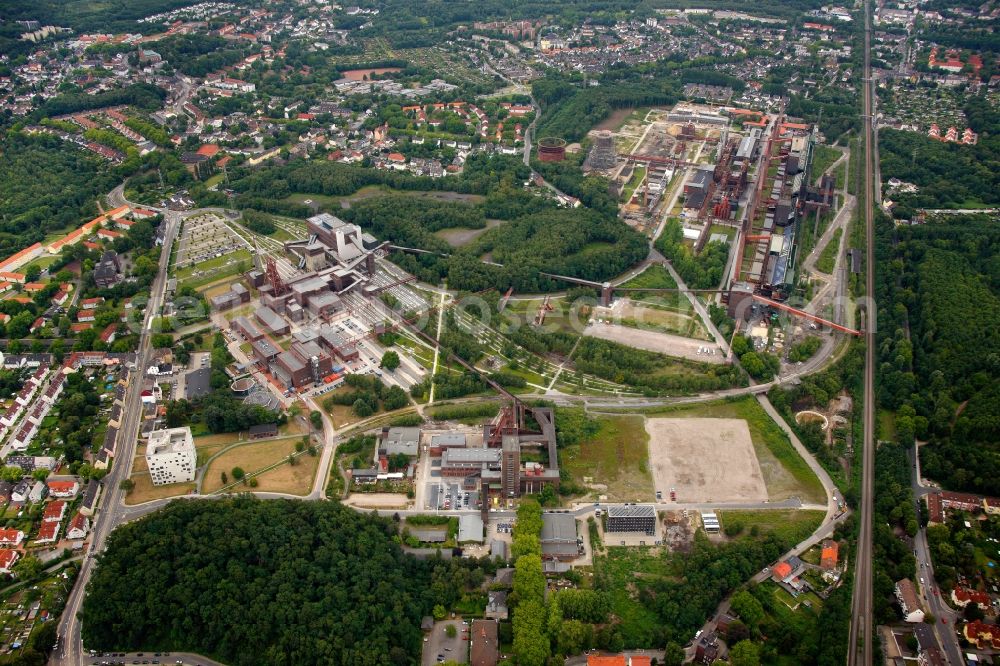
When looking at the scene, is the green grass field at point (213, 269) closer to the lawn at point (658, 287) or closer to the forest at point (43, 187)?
the forest at point (43, 187)

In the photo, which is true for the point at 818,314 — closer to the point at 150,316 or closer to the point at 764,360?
the point at 764,360

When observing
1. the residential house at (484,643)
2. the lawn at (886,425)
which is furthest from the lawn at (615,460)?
the lawn at (886,425)

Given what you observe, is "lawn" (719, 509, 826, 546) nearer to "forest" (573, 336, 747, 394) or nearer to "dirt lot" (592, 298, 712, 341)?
"forest" (573, 336, 747, 394)

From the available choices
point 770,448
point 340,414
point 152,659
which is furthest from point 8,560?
point 770,448

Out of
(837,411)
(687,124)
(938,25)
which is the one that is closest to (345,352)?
(837,411)

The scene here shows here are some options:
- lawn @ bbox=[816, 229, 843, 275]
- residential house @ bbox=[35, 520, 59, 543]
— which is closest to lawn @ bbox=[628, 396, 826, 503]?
lawn @ bbox=[816, 229, 843, 275]

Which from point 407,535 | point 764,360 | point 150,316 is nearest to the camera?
point 407,535
